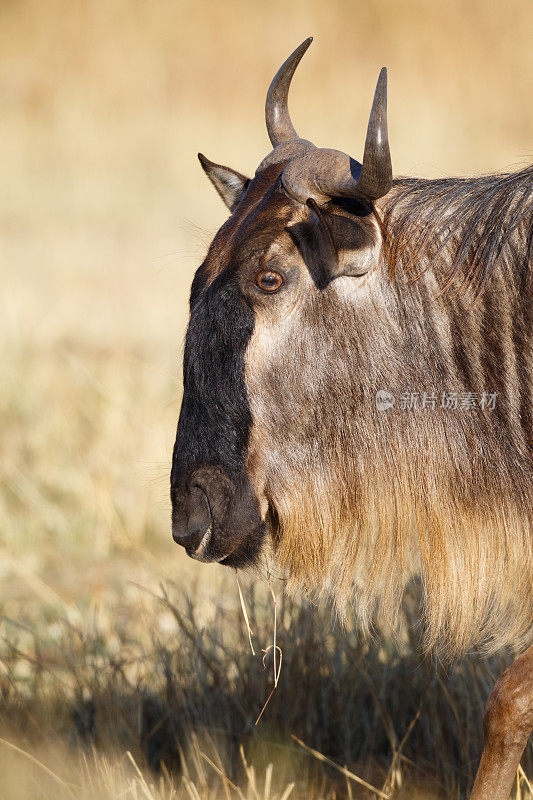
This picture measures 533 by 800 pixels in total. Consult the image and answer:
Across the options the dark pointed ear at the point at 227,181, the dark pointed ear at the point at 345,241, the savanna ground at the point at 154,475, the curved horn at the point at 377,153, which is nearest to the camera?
the curved horn at the point at 377,153

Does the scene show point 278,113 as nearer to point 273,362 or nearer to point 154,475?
point 273,362

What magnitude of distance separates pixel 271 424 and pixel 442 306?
57 centimetres

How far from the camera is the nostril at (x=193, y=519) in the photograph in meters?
2.52

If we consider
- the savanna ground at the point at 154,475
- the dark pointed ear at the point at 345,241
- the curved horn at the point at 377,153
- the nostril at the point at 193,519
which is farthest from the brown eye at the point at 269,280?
the savanna ground at the point at 154,475

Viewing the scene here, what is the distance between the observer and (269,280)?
101 inches

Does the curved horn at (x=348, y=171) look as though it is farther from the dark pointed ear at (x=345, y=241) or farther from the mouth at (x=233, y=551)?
the mouth at (x=233, y=551)

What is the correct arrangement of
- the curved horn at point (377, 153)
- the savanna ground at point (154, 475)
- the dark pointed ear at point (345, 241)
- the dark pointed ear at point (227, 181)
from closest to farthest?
the curved horn at point (377, 153)
the dark pointed ear at point (345, 241)
the dark pointed ear at point (227, 181)
the savanna ground at point (154, 475)

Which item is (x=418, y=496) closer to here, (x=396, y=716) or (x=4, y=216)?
(x=396, y=716)

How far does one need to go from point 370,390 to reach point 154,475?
4.14 m

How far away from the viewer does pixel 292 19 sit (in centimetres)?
2927

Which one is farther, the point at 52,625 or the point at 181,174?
the point at 181,174

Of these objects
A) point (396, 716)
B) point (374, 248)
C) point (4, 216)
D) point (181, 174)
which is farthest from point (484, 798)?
point (181, 174)

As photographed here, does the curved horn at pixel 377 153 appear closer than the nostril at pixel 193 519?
Yes

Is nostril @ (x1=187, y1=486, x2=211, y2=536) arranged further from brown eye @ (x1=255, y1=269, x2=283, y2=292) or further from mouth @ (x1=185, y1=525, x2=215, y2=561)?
brown eye @ (x1=255, y1=269, x2=283, y2=292)
